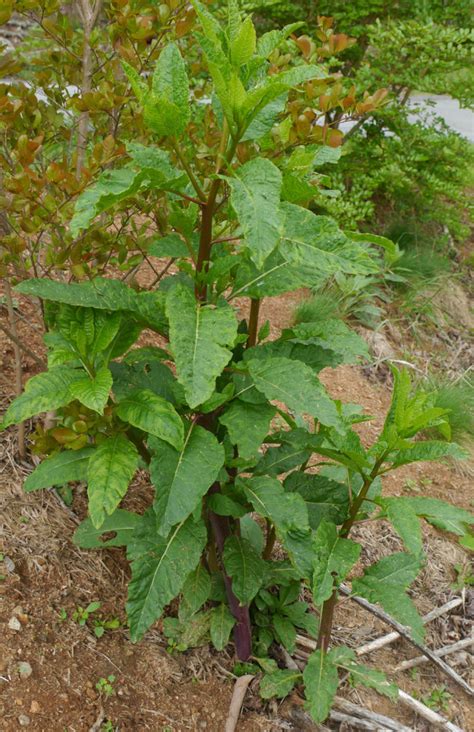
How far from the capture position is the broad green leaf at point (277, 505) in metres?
1.87

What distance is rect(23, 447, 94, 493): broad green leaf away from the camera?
77.7 inches

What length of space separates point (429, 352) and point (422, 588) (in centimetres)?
260

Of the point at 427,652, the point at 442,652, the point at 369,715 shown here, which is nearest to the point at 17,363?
the point at 369,715

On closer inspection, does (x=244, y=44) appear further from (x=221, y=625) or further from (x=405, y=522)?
(x=221, y=625)

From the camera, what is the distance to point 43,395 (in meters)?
1.73

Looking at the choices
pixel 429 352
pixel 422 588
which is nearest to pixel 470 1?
pixel 429 352

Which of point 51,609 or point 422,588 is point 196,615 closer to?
point 51,609

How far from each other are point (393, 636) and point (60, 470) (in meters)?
1.62

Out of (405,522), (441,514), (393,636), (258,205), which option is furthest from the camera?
(393,636)

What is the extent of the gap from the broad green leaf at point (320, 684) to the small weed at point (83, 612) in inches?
30.0

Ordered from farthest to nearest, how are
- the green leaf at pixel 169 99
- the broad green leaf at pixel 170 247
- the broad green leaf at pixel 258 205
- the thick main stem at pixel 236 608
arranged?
the thick main stem at pixel 236 608 → the broad green leaf at pixel 170 247 → the green leaf at pixel 169 99 → the broad green leaf at pixel 258 205

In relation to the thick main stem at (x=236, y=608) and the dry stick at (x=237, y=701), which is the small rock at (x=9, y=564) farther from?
the dry stick at (x=237, y=701)

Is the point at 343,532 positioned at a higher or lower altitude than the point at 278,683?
higher

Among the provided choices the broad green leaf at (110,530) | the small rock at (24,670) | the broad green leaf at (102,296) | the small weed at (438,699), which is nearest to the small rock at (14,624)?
the small rock at (24,670)
